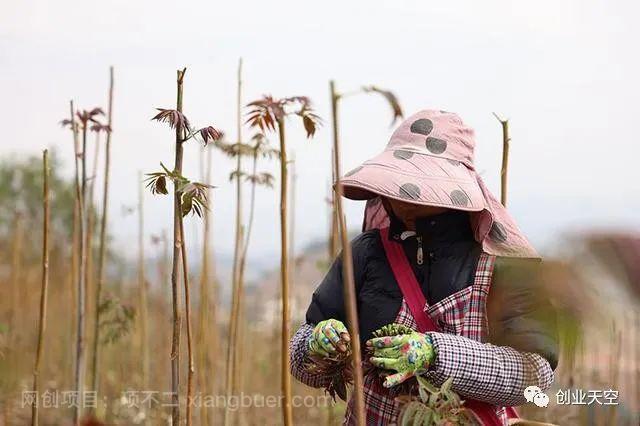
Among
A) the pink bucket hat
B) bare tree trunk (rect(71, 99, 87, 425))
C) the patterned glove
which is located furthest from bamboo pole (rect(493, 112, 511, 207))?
bare tree trunk (rect(71, 99, 87, 425))

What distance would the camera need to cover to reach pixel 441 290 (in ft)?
4.46

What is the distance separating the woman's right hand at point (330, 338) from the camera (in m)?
1.28

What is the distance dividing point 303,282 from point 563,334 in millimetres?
5447

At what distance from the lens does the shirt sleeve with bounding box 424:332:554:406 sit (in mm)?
1259

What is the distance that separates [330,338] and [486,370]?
229 mm

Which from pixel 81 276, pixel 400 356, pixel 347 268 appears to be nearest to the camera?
pixel 347 268

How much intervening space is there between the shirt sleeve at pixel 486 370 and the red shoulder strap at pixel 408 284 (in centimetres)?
7

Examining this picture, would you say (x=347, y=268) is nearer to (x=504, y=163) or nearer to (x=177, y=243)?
(x=177, y=243)

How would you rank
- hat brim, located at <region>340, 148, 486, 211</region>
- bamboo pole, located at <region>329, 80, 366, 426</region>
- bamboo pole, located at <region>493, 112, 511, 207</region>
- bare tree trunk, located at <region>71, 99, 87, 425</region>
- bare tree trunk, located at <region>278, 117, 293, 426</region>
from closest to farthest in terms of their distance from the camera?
bamboo pole, located at <region>329, 80, 366, 426</region> → bare tree trunk, located at <region>278, 117, 293, 426</region> → hat brim, located at <region>340, 148, 486, 211</region> → bamboo pole, located at <region>493, 112, 511, 207</region> → bare tree trunk, located at <region>71, 99, 87, 425</region>

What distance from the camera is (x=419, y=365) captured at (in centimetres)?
124

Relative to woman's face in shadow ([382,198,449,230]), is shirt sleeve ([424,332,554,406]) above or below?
below

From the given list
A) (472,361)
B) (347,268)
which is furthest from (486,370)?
(347,268)

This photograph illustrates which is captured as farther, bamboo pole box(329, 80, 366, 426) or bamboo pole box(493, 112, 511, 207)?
bamboo pole box(493, 112, 511, 207)

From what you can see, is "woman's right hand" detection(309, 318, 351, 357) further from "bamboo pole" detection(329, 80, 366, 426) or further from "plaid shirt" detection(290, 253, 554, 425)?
"bamboo pole" detection(329, 80, 366, 426)
